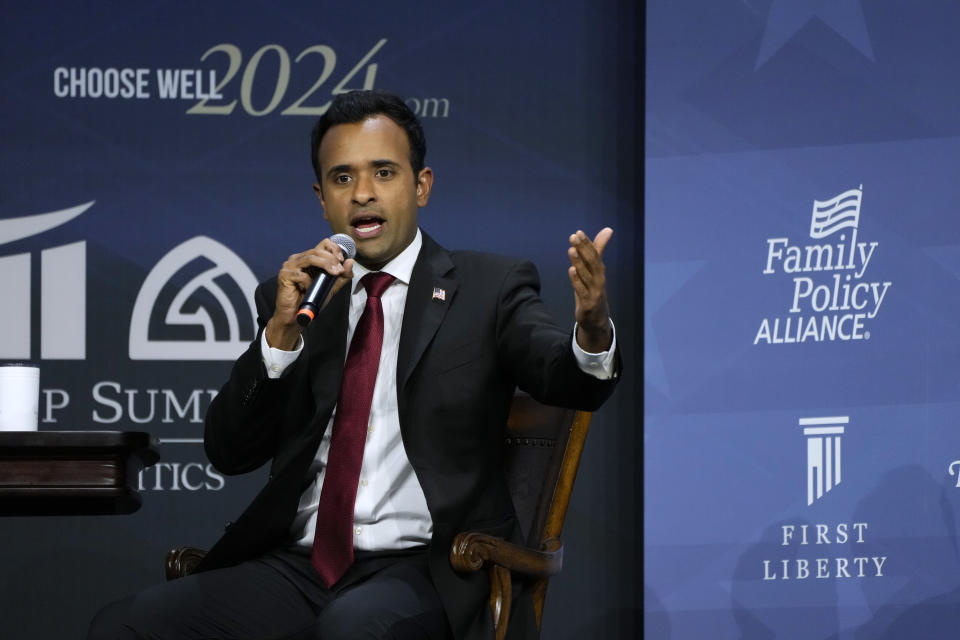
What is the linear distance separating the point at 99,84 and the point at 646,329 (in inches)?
83.7

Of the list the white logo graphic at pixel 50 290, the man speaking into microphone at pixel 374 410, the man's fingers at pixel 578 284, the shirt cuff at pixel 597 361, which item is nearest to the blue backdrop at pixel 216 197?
the white logo graphic at pixel 50 290

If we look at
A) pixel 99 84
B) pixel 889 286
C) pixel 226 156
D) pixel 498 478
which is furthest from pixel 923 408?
pixel 99 84

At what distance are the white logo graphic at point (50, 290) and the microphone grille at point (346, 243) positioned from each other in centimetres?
200

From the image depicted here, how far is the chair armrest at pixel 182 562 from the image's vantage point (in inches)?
96.0

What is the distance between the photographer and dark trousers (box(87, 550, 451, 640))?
2.06 m

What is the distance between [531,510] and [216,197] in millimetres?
1988

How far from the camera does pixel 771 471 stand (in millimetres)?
3805

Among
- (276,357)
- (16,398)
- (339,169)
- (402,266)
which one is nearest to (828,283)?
(402,266)

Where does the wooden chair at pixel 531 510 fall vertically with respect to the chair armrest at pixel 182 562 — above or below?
above

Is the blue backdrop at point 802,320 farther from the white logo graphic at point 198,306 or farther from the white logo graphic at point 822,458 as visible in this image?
the white logo graphic at point 198,306

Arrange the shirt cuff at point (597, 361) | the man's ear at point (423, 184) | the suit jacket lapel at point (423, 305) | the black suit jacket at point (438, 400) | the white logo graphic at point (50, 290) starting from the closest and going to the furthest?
the shirt cuff at point (597, 361), the black suit jacket at point (438, 400), the suit jacket lapel at point (423, 305), the man's ear at point (423, 184), the white logo graphic at point (50, 290)

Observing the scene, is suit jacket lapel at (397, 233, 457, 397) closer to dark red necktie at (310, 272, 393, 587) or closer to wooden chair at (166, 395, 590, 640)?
dark red necktie at (310, 272, 393, 587)

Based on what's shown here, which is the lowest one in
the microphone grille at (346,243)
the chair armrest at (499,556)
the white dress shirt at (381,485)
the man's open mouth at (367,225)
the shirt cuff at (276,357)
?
the chair armrest at (499,556)

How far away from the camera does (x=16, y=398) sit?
7.61 ft
